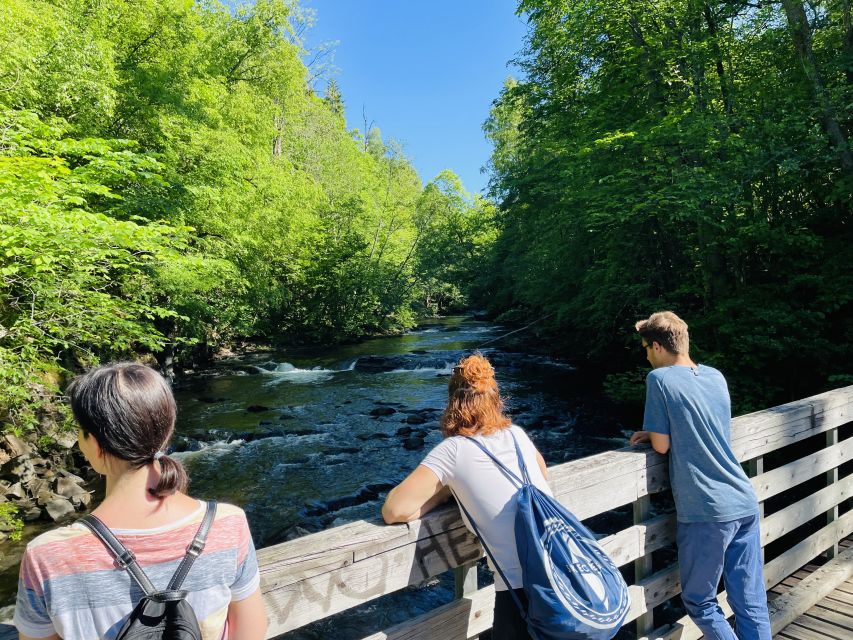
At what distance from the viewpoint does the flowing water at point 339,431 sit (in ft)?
26.1

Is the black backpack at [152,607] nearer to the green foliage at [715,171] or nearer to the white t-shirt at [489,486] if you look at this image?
the white t-shirt at [489,486]

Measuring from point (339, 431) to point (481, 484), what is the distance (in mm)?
10928

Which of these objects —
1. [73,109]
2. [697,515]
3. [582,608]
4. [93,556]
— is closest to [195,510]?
[93,556]

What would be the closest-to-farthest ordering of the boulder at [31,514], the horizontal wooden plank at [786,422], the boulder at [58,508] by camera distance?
the horizontal wooden plank at [786,422] < the boulder at [31,514] < the boulder at [58,508]

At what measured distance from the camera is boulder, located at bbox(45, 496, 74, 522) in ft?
25.0

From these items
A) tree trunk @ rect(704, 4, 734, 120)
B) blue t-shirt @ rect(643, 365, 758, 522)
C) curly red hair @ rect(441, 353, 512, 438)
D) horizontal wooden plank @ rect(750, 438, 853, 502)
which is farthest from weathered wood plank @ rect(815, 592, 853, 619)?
tree trunk @ rect(704, 4, 734, 120)

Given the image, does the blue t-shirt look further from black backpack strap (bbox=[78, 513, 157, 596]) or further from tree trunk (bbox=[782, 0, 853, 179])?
tree trunk (bbox=[782, 0, 853, 179])

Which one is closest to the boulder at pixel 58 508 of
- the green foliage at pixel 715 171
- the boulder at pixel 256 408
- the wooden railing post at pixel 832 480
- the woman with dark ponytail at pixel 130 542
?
the boulder at pixel 256 408

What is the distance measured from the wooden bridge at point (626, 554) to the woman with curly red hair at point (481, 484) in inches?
5.0

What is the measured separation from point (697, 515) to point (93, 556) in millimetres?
2614

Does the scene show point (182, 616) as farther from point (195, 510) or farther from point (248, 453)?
point (248, 453)

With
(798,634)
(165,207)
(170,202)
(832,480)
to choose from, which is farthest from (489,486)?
(170,202)

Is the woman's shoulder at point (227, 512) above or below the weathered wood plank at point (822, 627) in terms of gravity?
above

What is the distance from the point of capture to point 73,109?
11609 millimetres
